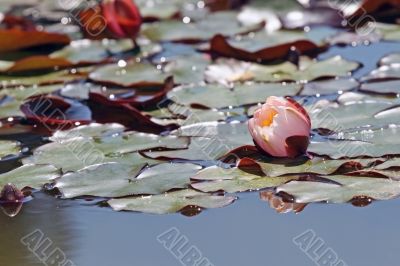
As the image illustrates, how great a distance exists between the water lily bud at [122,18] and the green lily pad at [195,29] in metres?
0.11

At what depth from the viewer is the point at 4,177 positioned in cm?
217

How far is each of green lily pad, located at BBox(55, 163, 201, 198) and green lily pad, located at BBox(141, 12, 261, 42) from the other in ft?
3.89

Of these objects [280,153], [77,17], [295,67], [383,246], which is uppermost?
[77,17]

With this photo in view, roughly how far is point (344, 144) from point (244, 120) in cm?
33

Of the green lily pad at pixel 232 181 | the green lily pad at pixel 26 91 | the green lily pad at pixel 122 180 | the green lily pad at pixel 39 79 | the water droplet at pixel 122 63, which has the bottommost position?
the green lily pad at pixel 232 181

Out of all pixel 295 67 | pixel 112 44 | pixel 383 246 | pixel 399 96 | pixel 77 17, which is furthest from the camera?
pixel 77 17

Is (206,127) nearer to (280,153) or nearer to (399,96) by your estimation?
(280,153)

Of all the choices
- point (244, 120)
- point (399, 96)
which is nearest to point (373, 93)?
point (399, 96)

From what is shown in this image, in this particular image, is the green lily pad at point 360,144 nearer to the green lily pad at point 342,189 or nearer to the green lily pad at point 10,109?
the green lily pad at point 342,189

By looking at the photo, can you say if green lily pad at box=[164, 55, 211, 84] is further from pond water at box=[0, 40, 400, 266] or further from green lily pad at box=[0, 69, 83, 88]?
pond water at box=[0, 40, 400, 266]

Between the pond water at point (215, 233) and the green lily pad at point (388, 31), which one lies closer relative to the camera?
the pond water at point (215, 233)

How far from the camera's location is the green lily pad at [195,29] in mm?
3285

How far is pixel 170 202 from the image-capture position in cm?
198

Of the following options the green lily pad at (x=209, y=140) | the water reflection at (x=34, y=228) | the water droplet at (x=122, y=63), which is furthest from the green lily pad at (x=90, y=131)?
the water droplet at (x=122, y=63)
